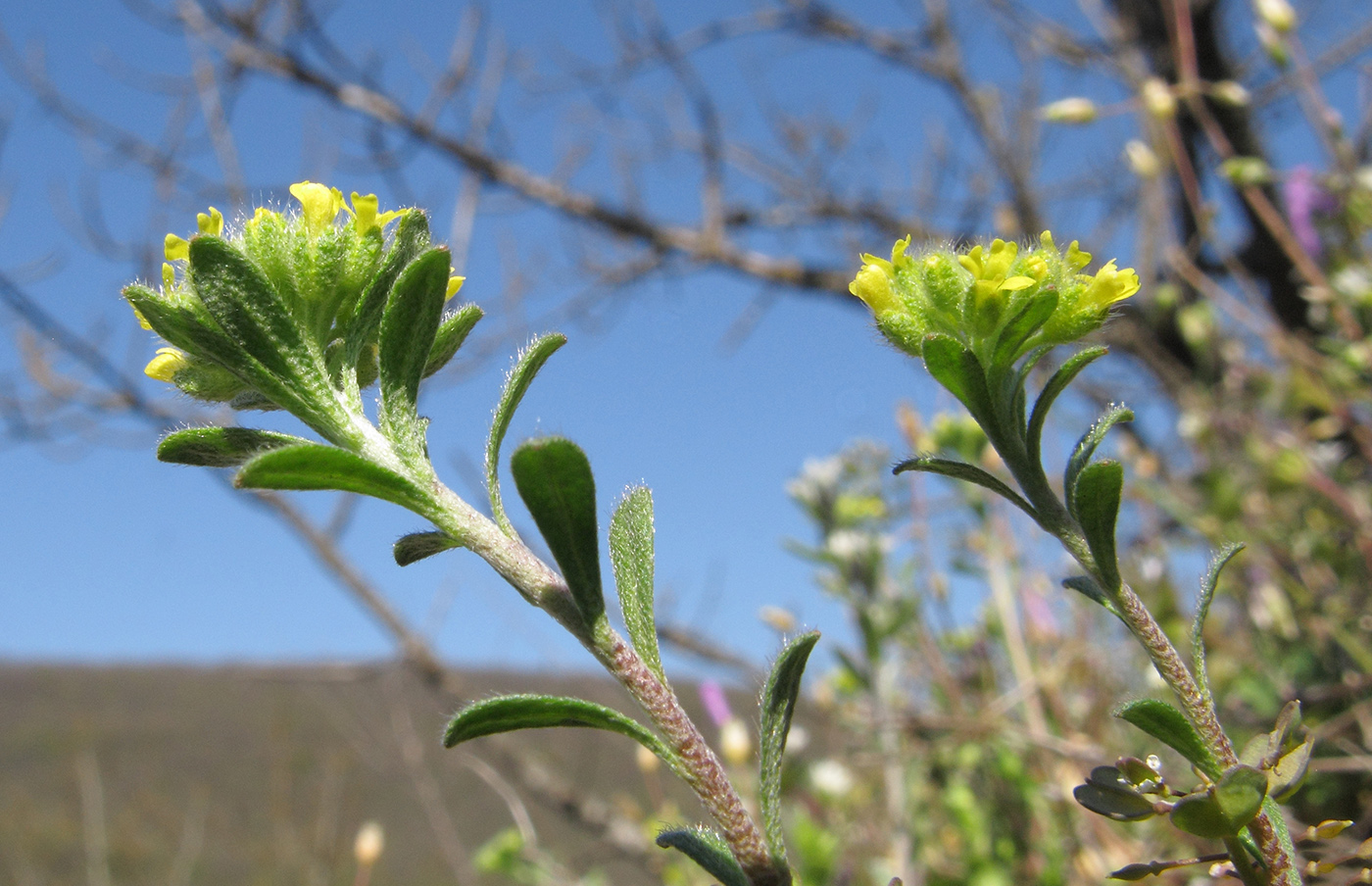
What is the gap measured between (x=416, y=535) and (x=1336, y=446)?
206cm

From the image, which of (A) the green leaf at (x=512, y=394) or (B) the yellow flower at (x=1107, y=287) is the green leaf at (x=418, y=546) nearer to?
(A) the green leaf at (x=512, y=394)

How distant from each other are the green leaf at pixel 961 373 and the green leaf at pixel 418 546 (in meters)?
0.25

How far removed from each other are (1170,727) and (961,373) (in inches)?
6.9

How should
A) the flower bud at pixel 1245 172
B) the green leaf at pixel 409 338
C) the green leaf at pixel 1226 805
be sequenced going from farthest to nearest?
the flower bud at pixel 1245 172 < the green leaf at pixel 409 338 < the green leaf at pixel 1226 805

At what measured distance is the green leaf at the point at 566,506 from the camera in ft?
1.36

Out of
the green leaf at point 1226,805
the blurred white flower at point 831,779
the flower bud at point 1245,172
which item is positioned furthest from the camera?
the blurred white flower at point 831,779

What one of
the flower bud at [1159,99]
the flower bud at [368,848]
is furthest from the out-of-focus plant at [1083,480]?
the flower bud at [1159,99]

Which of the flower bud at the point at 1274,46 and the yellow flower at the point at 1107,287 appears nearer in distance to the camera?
the yellow flower at the point at 1107,287

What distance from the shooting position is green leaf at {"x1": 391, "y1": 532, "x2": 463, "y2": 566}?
496mm

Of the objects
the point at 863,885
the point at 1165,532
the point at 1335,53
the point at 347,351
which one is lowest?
the point at 863,885

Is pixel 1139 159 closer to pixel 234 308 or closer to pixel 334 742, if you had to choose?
pixel 234 308

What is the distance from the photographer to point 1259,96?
3277 millimetres

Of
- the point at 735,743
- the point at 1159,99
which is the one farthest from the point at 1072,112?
the point at 735,743

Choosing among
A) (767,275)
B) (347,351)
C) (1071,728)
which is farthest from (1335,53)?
(347,351)
